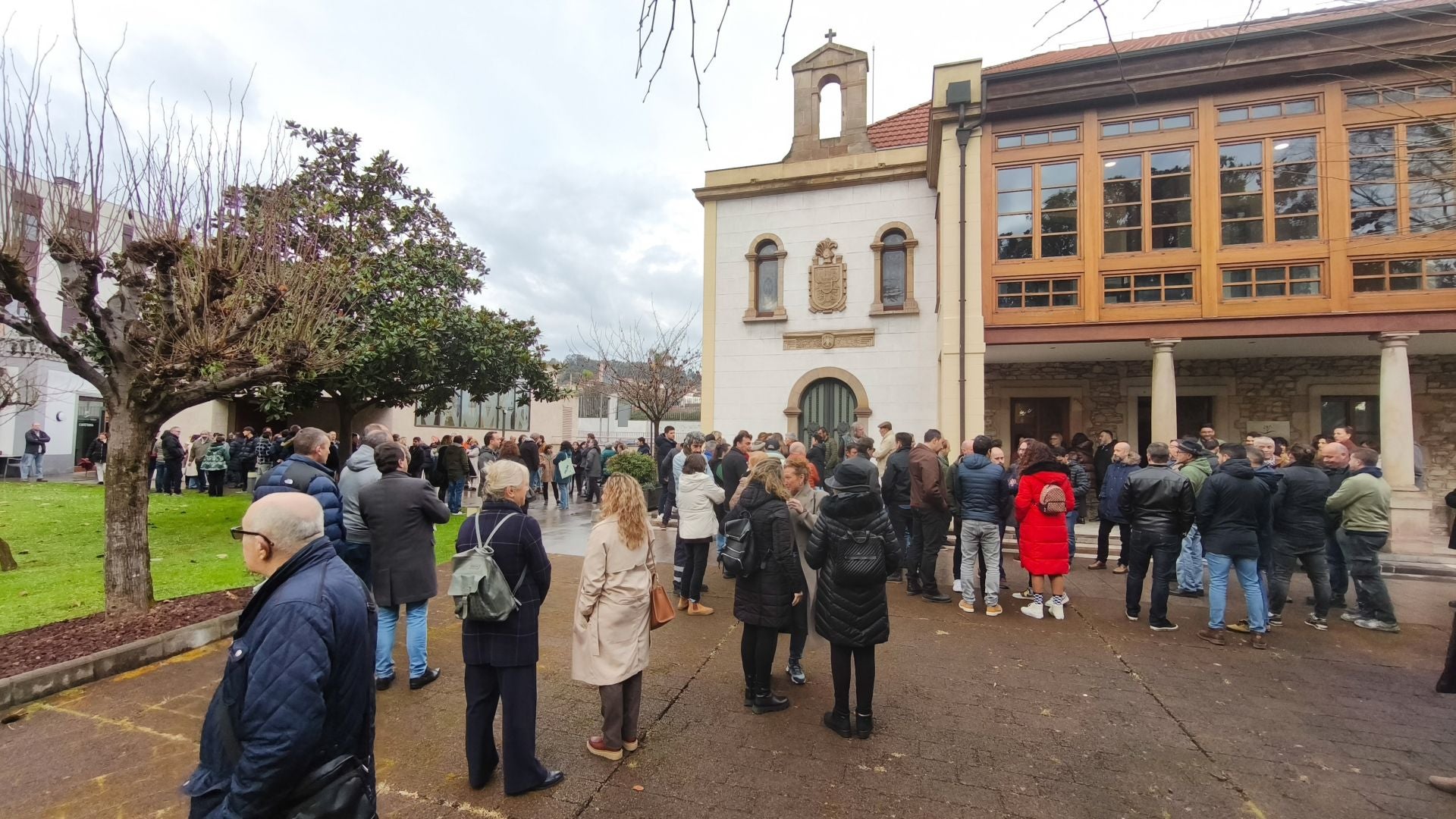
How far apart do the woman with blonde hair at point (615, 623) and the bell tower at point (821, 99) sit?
13.5 m

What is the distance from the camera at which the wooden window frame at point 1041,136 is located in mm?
11680

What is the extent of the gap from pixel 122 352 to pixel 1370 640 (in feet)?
37.8

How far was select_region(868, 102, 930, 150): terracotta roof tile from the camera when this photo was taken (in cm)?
1526

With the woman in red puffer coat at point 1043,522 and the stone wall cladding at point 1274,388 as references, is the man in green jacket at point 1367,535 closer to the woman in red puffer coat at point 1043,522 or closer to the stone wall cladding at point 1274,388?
the woman in red puffer coat at point 1043,522

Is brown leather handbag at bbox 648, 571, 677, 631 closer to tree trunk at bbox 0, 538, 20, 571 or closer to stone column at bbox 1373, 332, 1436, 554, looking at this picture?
tree trunk at bbox 0, 538, 20, 571

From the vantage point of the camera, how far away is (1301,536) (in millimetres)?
6035

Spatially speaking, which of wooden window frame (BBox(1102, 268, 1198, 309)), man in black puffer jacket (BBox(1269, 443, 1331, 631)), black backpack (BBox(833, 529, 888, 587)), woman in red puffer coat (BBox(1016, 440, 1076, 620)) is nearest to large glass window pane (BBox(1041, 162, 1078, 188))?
→ wooden window frame (BBox(1102, 268, 1198, 309))

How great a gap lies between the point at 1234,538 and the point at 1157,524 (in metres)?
0.57

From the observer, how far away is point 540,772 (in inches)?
125

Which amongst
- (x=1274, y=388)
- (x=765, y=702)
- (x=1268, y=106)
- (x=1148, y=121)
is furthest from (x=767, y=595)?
(x=1274, y=388)

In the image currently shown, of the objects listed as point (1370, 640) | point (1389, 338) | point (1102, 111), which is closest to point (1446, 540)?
point (1389, 338)

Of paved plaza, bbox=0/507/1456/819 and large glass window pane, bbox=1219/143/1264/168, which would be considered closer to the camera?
paved plaza, bbox=0/507/1456/819

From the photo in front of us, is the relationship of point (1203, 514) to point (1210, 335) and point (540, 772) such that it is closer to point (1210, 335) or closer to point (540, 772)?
point (540, 772)

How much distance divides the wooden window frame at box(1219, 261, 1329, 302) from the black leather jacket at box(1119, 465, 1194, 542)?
737cm
